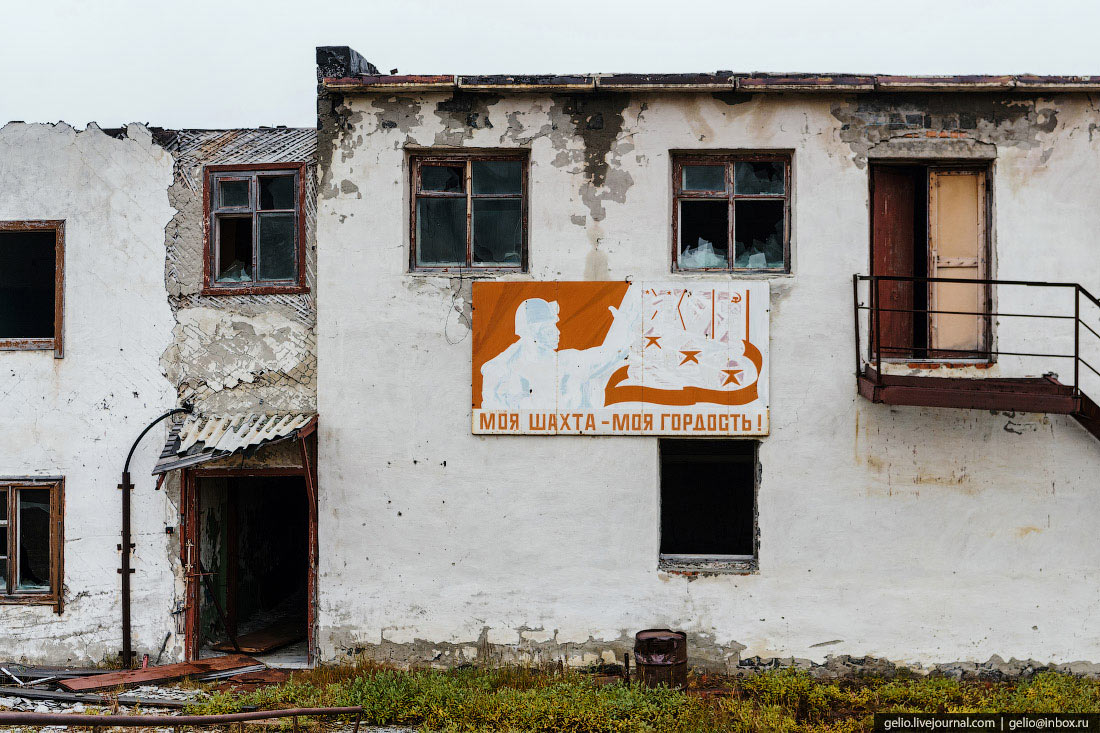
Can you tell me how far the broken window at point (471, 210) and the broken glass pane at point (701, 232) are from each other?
1726 millimetres

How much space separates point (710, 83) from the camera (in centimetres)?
937

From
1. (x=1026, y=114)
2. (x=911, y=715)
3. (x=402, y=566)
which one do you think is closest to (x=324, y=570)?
(x=402, y=566)

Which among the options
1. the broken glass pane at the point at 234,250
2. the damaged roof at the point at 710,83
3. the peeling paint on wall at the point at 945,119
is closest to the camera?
the damaged roof at the point at 710,83

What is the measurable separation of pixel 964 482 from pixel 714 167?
4199mm

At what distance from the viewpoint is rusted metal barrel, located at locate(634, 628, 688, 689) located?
28.6 ft

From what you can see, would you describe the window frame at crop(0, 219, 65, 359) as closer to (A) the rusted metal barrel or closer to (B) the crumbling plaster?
(B) the crumbling plaster

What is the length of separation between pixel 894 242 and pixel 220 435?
7348 millimetres

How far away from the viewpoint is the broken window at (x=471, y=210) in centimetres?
976

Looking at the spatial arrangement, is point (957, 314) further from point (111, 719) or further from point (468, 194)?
point (111, 719)

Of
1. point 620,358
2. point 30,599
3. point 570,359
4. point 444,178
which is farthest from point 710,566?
point 30,599

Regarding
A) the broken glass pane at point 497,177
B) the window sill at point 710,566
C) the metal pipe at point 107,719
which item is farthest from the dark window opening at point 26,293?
the window sill at point 710,566

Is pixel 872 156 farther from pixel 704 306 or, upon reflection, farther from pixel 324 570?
pixel 324 570

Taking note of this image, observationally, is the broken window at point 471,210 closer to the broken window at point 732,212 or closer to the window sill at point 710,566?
the broken window at point 732,212

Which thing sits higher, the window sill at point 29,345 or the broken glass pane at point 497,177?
the broken glass pane at point 497,177
